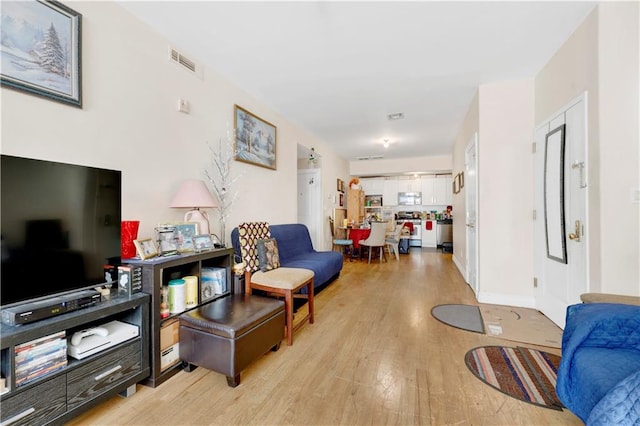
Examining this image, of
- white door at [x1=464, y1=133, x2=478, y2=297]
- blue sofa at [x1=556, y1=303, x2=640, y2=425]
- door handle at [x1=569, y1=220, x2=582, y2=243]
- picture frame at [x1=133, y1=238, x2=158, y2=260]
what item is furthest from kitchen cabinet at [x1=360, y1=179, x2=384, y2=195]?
blue sofa at [x1=556, y1=303, x2=640, y2=425]

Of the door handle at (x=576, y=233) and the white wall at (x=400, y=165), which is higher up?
the white wall at (x=400, y=165)

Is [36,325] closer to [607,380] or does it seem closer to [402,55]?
[607,380]

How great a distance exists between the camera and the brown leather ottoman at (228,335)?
1618 mm

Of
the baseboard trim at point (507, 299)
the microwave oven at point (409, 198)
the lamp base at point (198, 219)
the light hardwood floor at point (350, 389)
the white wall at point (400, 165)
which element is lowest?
the light hardwood floor at point (350, 389)

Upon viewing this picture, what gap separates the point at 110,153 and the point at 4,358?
1.24 metres

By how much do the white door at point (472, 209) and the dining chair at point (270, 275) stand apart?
7.47 feet

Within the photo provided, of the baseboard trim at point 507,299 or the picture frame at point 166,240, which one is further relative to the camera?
the baseboard trim at point 507,299

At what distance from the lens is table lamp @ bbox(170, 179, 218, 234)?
2084 millimetres

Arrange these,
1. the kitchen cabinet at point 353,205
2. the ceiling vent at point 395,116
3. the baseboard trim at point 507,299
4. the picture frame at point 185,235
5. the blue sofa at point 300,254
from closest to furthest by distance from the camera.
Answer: the picture frame at point 185,235, the baseboard trim at point 507,299, the blue sofa at point 300,254, the ceiling vent at point 395,116, the kitchen cabinet at point 353,205

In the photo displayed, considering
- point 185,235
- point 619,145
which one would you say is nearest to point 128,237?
point 185,235

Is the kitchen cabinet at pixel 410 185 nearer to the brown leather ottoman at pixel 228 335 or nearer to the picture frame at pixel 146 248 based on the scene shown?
the brown leather ottoman at pixel 228 335

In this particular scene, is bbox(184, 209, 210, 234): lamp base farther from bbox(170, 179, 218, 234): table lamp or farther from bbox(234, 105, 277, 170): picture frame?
bbox(234, 105, 277, 170): picture frame

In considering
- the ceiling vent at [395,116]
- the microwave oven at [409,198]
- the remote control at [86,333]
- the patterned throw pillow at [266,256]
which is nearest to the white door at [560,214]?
the ceiling vent at [395,116]

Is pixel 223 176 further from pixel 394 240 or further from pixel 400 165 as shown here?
pixel 400 165
